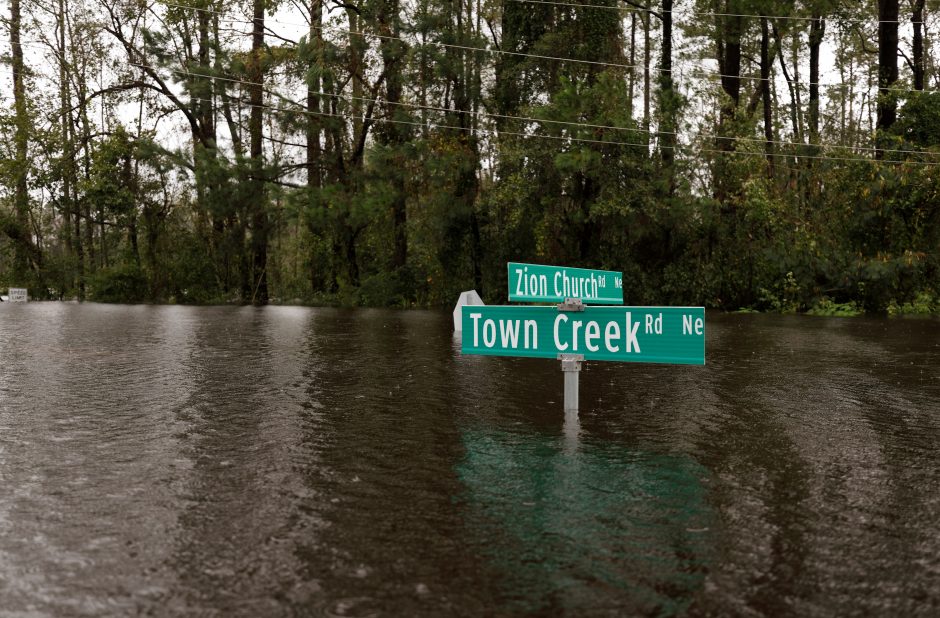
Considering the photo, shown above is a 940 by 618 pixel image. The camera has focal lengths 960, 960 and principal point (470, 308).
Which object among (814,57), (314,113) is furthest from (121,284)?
(814,57)

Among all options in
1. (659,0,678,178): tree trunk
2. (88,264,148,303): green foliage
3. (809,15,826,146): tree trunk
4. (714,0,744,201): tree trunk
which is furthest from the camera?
(88,264,148,303): green foliage

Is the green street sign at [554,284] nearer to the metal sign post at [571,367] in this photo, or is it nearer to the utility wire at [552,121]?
the metal sign post at [571,367]

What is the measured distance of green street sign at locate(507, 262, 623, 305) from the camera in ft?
23.3

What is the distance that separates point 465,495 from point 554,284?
2898 millimetres

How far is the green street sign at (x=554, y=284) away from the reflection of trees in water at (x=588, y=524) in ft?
4.45

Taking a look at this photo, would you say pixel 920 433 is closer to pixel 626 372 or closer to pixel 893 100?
pixel 626 372

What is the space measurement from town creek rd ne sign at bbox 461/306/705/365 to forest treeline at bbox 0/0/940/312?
20983 mm

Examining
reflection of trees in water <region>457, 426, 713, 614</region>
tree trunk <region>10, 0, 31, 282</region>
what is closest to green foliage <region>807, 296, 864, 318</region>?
reflection of trees in water <region>457, 426, 713, 614</region>

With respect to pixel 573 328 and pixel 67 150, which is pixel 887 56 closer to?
pixel 573 328

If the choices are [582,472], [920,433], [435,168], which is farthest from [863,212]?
[582,472]

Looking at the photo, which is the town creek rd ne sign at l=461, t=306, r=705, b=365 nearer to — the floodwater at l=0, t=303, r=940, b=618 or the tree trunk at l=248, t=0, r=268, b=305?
the floodwater at l=0, t=303, r=940, b=618

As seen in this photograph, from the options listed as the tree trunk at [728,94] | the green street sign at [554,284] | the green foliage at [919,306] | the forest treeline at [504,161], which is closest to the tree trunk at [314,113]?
the forest treeline at [504,161]

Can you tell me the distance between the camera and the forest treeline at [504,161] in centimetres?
2739

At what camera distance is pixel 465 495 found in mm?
4770
